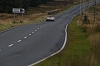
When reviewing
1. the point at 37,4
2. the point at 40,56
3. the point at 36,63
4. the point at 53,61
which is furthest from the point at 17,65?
the point at 37,4

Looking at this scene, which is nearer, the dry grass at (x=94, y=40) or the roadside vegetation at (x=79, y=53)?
the roadside vegetation at (x=79, y=53)

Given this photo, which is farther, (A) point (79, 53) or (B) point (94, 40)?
(B) point (94, 40)

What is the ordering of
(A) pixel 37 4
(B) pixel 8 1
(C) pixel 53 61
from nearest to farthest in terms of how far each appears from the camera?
(C) pixel 53 61, (B) pixel 8 1, (A) pixel 37 4

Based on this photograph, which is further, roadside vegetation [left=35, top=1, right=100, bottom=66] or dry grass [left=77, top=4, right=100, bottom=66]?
dry grass [left=77, top=4, right=100, bottom=66]

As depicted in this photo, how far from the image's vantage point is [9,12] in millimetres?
105375

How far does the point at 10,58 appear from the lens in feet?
55.1

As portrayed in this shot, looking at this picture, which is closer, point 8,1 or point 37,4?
point 8,1

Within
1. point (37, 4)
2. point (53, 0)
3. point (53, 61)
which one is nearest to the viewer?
point (53, 61)

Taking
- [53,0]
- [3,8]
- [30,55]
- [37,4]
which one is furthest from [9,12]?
[30,55]

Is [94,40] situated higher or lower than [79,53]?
lower

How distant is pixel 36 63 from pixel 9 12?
91.2 metres

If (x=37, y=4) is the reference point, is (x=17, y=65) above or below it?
above

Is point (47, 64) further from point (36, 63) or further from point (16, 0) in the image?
point (16, 0)

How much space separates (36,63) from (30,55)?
10.2 ft
